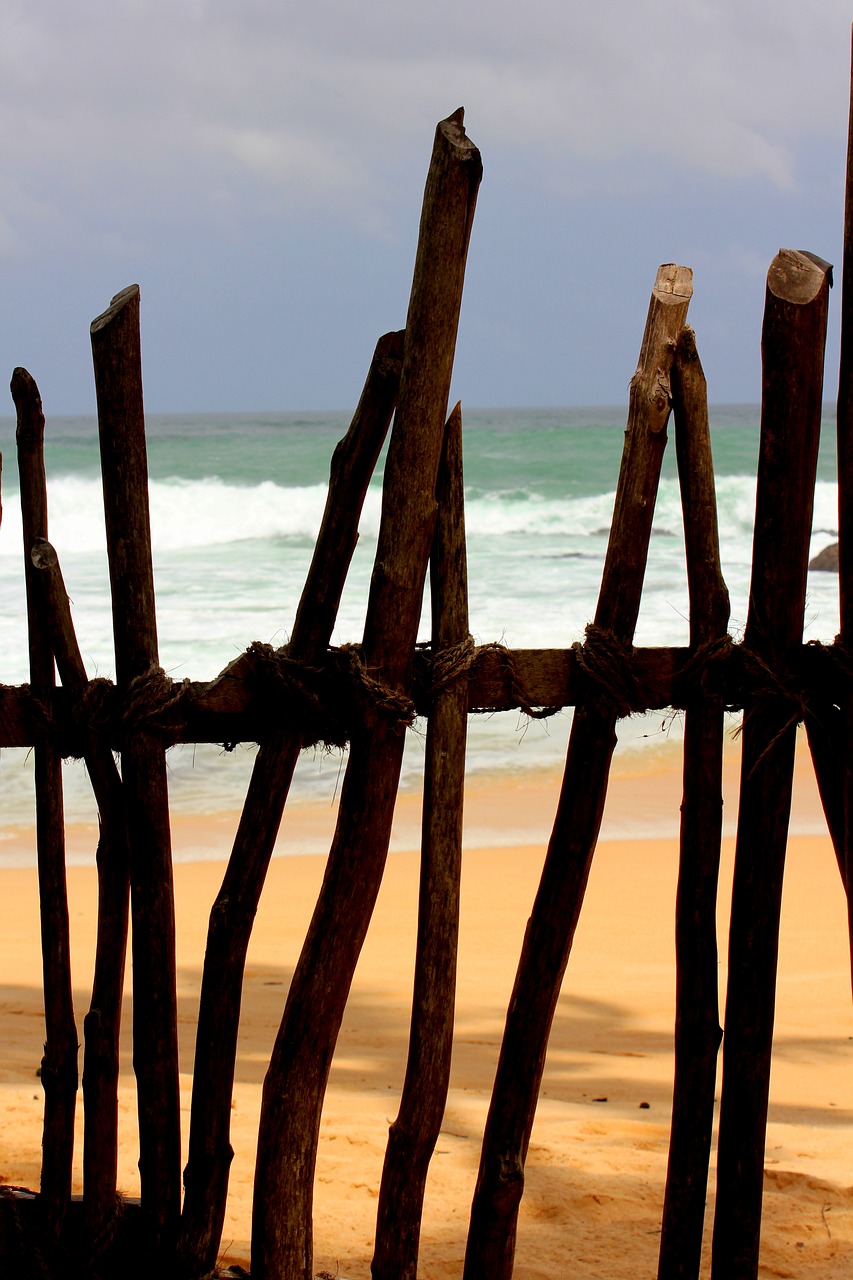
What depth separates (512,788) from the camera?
22.6 feet

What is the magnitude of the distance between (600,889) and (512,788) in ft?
5.23

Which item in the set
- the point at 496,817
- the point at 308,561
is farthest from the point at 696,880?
the point at 308,561

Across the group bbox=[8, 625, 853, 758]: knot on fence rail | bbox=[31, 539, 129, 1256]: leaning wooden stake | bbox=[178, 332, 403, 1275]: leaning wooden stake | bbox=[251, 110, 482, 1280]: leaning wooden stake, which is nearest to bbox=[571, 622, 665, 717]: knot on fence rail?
bbox=[8, 625, 853, 758]: knot on fence rail

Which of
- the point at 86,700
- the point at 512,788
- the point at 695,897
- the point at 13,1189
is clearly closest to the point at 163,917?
the point at 86,700

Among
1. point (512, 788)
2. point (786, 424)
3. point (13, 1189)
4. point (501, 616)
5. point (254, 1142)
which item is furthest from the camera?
point (501, 616)

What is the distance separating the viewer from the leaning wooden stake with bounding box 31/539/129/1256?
1.87 metres

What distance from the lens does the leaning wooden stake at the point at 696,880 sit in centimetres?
186

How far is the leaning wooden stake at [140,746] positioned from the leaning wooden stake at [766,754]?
0.87 m

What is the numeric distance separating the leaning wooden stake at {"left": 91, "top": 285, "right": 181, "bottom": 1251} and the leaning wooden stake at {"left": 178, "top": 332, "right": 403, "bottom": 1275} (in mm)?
59

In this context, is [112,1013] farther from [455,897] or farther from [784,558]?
[784,558]

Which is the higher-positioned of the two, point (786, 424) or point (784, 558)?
point (786, 424)

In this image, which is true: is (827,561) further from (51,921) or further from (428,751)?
(51,921)

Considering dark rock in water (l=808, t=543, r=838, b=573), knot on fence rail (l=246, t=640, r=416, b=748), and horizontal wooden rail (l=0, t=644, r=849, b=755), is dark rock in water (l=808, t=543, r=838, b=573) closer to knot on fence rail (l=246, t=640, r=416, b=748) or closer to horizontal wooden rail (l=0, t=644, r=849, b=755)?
horizontal wooden rail (l=0, t=644, r=849, b=755)

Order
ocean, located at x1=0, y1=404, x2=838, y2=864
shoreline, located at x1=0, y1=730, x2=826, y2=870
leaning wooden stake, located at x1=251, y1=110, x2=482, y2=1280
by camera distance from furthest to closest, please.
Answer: ocean, located at x1=0, y1=404, x2=838, y2=864
shoreline, located at x1=0, y1=730, x2=826, y2=870
leaning wooden stake, located at x1=251, y1=110, x2=482, y2=1280
